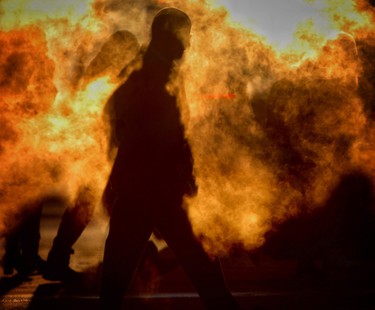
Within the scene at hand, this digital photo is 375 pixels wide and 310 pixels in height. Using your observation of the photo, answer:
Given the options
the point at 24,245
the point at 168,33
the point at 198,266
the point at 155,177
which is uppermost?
the point at 168,33

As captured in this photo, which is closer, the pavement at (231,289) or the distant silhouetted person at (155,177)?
the distant silhouetted person at (155,177)

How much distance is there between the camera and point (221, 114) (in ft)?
25.0

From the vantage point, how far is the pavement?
17.5 feet

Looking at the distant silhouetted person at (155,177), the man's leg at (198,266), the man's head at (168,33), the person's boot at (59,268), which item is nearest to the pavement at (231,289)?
the person's boot at (59,268)

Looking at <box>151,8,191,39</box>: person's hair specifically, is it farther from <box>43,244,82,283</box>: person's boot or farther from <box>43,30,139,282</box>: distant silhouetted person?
<box>43,244,82,283</box>: person's boot

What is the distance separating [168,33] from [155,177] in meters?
1.46

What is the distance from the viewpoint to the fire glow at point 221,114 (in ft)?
22.9

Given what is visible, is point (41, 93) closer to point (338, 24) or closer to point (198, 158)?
point (198, 158)

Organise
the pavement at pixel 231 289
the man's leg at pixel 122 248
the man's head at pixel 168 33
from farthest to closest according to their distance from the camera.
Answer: the pavement at pixel 231 289
the man's head at pixel 168 33
the man's leg at pixel 122 248

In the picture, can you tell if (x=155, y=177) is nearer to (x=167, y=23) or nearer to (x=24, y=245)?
(x=167, y=23)

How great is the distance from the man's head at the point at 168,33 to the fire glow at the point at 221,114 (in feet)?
6.32

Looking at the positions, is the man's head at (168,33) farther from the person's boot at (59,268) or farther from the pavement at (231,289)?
the person's boot at (59,268)

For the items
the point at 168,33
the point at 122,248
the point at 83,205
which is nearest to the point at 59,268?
the point at 83,205

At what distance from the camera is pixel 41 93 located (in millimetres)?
7109
